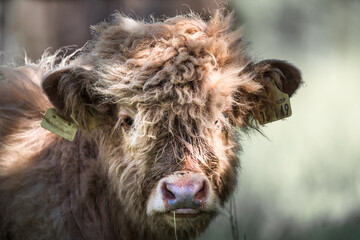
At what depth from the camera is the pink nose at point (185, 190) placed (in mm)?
3281

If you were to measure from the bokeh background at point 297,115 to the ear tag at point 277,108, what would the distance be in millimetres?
366

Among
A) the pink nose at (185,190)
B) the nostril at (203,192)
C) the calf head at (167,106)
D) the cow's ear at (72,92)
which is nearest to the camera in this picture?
the pink nose at (185,190)

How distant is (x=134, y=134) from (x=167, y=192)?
63cm

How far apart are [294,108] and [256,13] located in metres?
3.53

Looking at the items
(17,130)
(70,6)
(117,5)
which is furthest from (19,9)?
(17,130)

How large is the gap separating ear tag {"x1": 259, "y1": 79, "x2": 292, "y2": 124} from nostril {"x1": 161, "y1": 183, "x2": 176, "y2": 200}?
1.45m

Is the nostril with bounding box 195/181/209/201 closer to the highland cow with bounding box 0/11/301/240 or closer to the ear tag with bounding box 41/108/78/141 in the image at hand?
the highland cow with bounding box 0/11/301/240

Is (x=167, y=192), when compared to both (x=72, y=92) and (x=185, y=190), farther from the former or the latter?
(x=72, y=92)

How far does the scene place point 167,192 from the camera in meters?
3.43

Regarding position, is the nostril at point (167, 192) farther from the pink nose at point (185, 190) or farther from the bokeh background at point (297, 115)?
the bokeh background at point (297, 115)

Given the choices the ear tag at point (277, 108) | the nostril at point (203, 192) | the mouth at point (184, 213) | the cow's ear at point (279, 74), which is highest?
the cow's ear at point (279, 74)

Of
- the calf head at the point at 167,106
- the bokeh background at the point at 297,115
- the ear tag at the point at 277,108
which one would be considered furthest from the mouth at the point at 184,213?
the bokeh background at the point at 297,115

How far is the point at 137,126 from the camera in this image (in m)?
3.79

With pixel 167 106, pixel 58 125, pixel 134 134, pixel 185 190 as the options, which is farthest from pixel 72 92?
pixel 185 190
